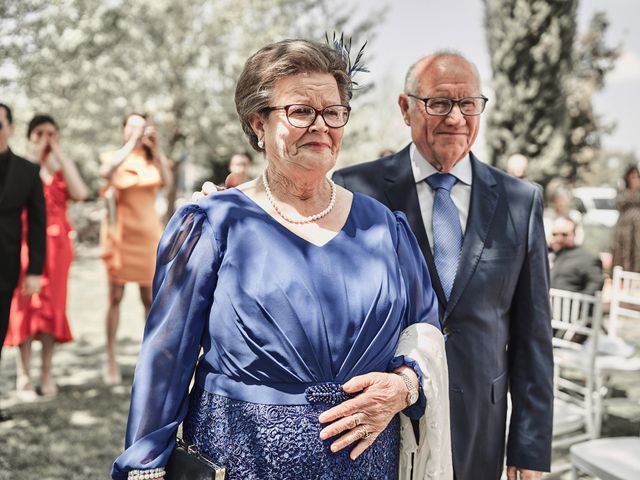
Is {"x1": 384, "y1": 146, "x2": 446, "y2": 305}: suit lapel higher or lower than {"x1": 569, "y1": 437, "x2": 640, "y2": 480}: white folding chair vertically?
higher

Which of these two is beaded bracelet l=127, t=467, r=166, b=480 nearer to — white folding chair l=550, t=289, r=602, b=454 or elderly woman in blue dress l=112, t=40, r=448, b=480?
elderly woman in blue dress l=112, t=40, r=448, b=480

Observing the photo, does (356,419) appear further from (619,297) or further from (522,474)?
(619,297)

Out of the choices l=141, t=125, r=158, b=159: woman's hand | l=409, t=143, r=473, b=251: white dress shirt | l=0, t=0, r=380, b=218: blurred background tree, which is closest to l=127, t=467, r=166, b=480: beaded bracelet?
l=409, t=143, r=473, b=251: white dress shirt

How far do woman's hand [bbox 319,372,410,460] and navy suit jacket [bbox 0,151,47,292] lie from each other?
4000mm

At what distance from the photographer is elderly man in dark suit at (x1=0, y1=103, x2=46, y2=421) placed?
16.1 feet

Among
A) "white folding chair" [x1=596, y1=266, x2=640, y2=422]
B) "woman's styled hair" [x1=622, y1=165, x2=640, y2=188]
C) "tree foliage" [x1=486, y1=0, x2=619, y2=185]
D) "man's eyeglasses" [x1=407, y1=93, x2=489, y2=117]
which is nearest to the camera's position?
"man's eyeglasses" [x1=407, y1=93, x2=489, y2=117]

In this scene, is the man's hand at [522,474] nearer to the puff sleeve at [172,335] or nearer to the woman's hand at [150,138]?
the puff sleeve at [172,335]

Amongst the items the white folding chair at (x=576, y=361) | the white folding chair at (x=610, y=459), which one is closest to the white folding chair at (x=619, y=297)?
the white folding chair at (x=576, y=361)

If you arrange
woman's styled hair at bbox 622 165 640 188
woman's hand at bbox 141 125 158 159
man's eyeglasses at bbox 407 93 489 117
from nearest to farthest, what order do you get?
man's eyeglasses at bbox 407 93 489 117
woman's hand at bbox 141 125 158 159
woman's styled hair at bbox 622 165 640 188

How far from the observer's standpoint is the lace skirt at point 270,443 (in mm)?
1813

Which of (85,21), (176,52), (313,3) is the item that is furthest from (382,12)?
(85,21)

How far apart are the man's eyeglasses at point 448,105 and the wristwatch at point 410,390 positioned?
3.55 ft

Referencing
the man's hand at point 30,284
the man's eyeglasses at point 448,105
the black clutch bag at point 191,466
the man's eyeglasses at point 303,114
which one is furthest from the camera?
the man's hand at point 30,284

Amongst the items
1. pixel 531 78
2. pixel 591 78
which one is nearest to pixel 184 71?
pixel 531 78
